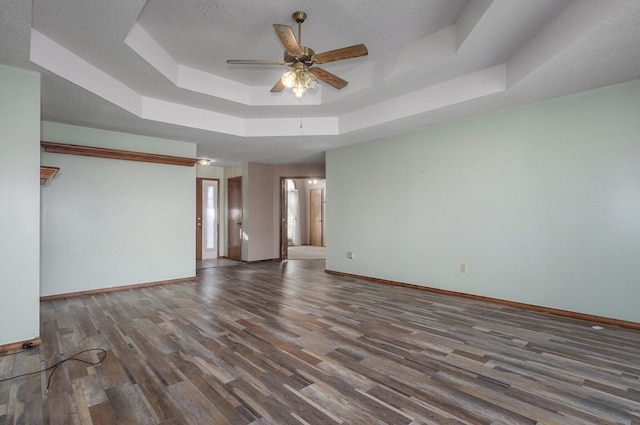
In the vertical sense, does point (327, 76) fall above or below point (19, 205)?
above

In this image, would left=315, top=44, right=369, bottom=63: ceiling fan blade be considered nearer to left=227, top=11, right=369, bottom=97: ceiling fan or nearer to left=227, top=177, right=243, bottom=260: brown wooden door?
left=227, top=11, right=369, bottom=97: ceiling fan

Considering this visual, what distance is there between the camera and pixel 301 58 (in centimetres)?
288

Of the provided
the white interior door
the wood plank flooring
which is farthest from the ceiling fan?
the white interior door

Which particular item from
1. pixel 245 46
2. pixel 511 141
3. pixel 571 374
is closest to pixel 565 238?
pixel 511 141

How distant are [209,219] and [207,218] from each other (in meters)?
0.06

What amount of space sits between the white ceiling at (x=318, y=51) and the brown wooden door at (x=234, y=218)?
11.4 ft

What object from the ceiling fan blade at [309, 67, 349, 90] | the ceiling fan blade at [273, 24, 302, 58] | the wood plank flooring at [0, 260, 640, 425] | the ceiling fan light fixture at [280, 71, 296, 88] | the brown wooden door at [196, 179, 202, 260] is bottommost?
the wood plank flooring at [0, 260, 640, 425]

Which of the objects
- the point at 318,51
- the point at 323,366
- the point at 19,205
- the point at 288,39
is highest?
the point at 318,51

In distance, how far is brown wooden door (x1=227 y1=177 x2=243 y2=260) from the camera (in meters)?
8.29

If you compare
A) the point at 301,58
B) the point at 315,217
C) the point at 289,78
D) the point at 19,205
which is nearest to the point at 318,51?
the point at 289,78

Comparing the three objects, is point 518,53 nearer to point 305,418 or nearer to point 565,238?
point 565,238

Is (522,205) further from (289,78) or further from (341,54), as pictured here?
(289,78)

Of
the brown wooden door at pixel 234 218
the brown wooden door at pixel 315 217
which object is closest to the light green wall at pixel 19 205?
the brown wooden door at pixel 234 218

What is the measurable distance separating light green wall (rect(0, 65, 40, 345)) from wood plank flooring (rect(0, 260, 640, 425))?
383mm
